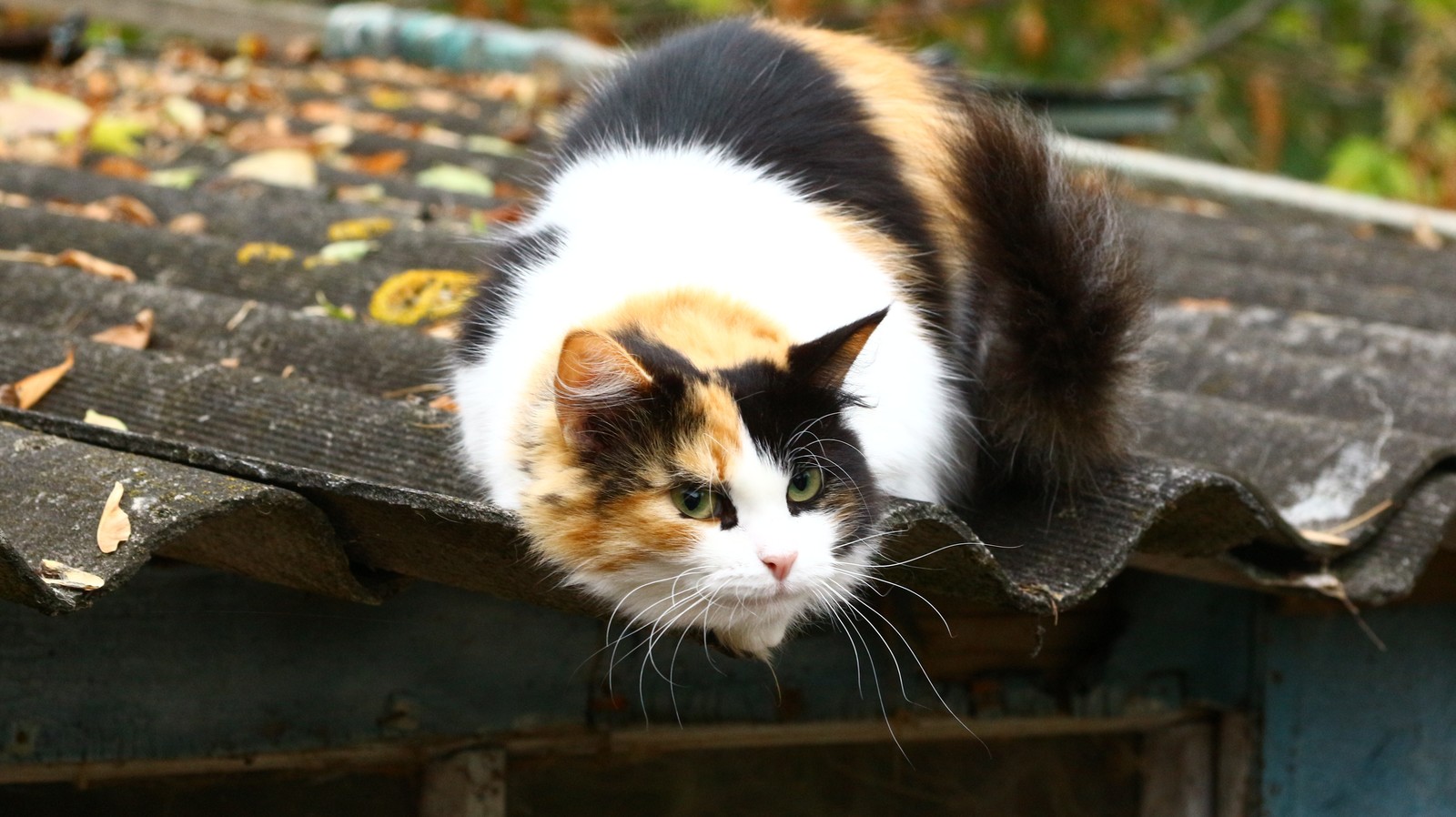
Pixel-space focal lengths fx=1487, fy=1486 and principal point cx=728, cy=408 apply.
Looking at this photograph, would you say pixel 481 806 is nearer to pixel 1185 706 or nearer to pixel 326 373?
pixel 326 373

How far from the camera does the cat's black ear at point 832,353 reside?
Result: 1656 mm

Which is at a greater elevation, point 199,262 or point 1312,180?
point 1312,180

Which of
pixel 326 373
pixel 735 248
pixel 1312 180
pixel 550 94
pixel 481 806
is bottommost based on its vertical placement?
pixel 481 806

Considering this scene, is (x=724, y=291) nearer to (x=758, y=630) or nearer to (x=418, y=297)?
(x=758, y=630)

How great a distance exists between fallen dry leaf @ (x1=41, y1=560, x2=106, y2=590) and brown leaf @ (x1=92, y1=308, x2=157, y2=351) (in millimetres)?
1041

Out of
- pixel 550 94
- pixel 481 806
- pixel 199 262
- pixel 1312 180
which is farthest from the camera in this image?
pixel 1312 180

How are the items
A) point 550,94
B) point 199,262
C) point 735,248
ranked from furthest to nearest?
point 550,94 < point 199,262 < point 735,248

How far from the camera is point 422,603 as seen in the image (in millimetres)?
2076

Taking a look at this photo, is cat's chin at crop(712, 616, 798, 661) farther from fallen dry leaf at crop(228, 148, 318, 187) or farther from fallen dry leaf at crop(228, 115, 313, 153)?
fallen dry leaf at crop(228, 115, 313, 153)

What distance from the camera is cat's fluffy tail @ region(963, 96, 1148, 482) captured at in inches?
82.0

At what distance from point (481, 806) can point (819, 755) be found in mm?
838

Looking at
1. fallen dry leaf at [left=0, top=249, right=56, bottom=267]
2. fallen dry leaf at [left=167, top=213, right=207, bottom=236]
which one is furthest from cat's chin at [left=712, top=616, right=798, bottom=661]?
fallen dry leaf at [left=167, top=213, right=207, bottom=236]

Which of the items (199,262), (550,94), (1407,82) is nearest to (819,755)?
(199,262)

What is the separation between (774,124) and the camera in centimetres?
224
